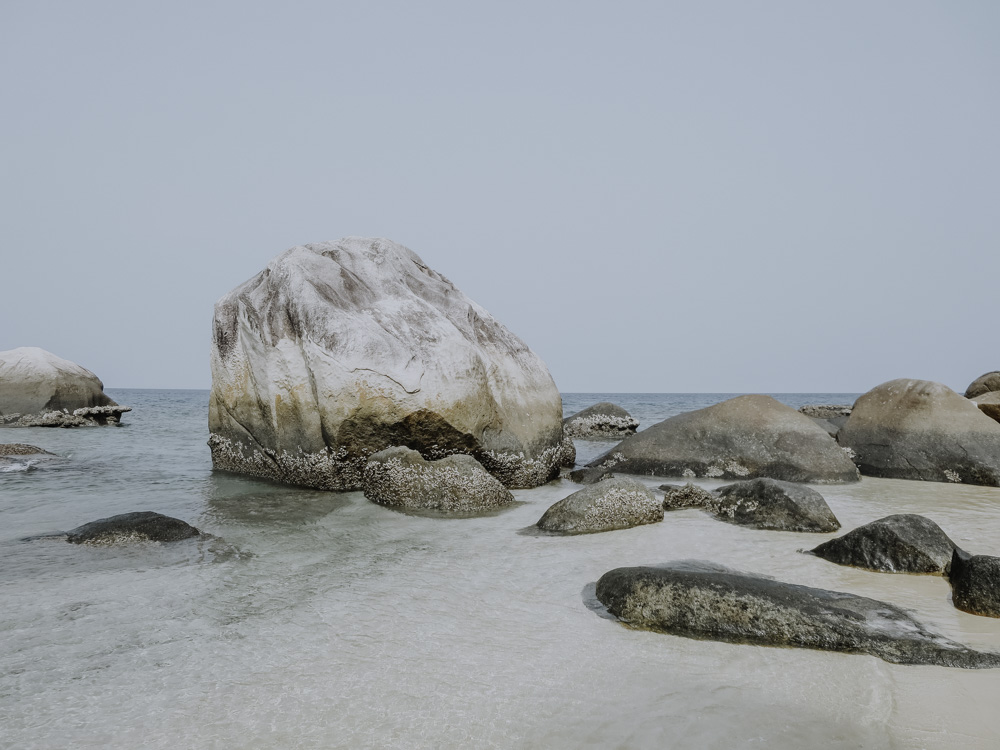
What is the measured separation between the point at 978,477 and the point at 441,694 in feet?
27.6

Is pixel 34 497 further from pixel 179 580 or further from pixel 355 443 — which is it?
pixel 179 580

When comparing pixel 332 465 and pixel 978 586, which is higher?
pixel 332 465

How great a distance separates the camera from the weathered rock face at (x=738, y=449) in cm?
852

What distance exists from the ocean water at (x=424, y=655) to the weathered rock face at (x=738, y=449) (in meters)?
2.95

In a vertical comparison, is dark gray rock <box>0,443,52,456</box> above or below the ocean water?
above

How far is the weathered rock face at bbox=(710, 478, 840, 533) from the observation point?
5.55 metres

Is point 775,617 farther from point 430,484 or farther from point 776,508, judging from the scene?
point 430,484

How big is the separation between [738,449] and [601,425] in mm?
8261

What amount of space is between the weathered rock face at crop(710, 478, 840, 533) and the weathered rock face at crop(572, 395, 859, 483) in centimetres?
265

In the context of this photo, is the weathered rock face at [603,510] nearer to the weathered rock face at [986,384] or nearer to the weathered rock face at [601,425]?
the weathered rock face at [601,425]

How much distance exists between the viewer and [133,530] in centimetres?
531

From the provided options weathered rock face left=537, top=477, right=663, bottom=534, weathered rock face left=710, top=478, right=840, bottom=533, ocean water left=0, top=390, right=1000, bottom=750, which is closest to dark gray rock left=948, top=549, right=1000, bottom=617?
ocean water left=0, top=390, right=1000, bottom=750

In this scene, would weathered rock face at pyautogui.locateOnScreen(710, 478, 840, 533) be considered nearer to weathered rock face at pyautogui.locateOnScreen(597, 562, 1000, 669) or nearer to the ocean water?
the ocean water

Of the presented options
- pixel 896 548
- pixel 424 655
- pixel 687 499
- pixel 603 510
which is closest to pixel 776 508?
pixel 687 499
